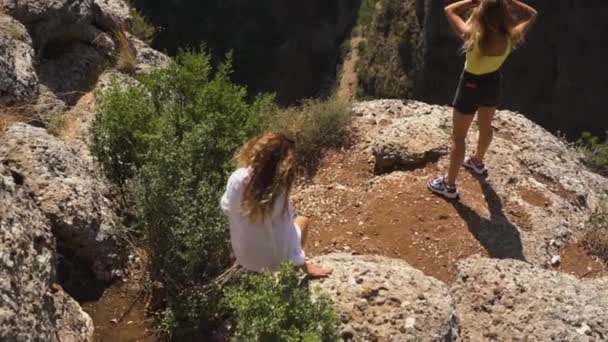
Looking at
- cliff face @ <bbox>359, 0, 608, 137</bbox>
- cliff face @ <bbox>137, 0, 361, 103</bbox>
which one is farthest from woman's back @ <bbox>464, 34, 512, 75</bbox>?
cliff face @ <bbox>137, 0, 361, 103</bbox>

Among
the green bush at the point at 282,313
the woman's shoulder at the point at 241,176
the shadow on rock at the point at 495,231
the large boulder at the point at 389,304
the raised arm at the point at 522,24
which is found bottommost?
the shadow on rock at the point at 495,231

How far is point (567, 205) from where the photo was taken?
6148 mm

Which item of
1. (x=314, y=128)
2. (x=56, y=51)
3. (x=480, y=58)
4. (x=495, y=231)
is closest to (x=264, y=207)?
(x=480, y=58)

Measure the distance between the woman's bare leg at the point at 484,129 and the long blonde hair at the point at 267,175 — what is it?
8.18ft

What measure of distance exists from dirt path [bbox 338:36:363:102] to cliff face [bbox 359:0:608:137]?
11.9 feet

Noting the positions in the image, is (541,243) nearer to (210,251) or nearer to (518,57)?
(210,251)

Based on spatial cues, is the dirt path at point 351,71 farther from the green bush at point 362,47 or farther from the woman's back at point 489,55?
the woman's back at point 489,55

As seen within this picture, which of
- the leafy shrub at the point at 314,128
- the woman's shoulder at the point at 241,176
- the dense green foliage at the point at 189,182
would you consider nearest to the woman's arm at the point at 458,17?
the dense green foliage at the point at 189,182

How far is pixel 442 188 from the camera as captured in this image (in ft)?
18.5

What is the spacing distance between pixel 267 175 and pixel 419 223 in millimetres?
2263

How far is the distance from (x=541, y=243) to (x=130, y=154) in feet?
10.7

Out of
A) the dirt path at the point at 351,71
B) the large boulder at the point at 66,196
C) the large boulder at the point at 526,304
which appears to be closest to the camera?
the large boulder at the point at 526,304

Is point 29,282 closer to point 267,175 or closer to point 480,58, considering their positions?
point 267,175

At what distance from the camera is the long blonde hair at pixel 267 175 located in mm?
3449
